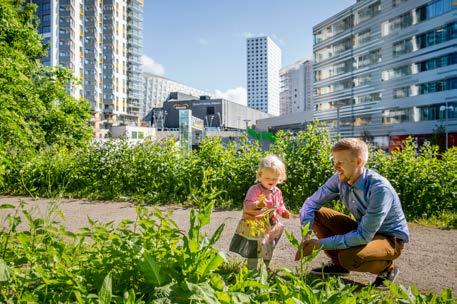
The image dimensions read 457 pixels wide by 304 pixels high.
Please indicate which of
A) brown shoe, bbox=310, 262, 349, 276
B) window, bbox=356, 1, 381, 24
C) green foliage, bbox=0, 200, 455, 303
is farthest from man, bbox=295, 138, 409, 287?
window, bbox=356, 1, 381, 24

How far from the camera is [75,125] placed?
2005 cm

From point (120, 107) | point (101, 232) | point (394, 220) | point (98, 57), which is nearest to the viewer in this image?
point (101, 232)

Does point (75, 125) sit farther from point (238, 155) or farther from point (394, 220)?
point (394, 220)

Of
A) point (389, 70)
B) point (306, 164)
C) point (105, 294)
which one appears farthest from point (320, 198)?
point (389, 70)

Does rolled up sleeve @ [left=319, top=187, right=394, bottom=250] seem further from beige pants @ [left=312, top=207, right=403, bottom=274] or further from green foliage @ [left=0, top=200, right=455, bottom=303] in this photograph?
green foliage @ [left=0, top=200, right=455, bottom=303]

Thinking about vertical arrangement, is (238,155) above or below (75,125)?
below

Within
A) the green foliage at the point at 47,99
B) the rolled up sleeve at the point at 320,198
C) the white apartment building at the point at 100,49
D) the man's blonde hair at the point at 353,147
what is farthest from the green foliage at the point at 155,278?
the white apartment building at the point at 100,49

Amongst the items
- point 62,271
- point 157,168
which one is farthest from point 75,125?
point 62,271

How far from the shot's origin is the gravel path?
4016mm

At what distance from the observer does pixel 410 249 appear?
5.16 m

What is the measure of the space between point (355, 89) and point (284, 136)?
51.6m

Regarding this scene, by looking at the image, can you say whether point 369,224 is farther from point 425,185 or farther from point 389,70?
point 389,70

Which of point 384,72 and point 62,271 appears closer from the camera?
point 62,271

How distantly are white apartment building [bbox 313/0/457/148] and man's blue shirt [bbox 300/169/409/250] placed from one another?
41179 mm
